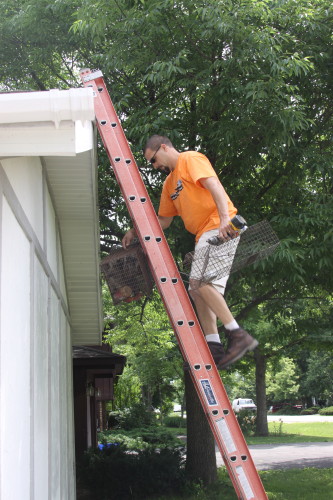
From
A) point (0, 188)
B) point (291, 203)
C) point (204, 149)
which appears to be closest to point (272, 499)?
point (291, 203)

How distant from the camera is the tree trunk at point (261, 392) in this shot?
87.7 ft

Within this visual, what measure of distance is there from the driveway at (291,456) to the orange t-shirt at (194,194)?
14298 mm

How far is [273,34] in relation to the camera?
8.53m

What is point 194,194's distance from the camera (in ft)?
14.2

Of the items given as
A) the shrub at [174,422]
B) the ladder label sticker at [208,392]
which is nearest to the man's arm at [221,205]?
the ladder label sticker at [208,392]

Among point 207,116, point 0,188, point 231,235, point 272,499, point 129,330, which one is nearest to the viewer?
point 0,188

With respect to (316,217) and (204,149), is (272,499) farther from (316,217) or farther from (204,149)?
(204,149)

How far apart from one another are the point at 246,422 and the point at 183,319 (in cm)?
2938

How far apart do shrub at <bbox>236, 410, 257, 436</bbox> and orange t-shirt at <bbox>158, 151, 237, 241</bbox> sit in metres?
27.2

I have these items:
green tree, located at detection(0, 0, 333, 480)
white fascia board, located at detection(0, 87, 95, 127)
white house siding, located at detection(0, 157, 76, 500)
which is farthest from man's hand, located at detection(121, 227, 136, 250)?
green tree, located at detection(0, 0, 333, 480)

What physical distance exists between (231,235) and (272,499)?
8.92 meters

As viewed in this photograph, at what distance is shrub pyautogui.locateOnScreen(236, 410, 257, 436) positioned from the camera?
30688mm

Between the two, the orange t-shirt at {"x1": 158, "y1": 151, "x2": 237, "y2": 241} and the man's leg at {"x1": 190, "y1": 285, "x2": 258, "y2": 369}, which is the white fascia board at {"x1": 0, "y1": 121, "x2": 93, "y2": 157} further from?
the man's leg at {"x1": 190, "y1": 285, "x2": 258, "y2": 369}

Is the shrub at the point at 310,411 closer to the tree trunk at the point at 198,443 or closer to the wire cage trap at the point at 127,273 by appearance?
the tree trunk at the point at 198,443
